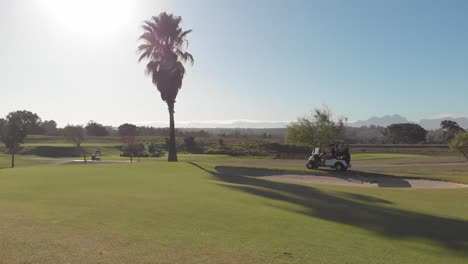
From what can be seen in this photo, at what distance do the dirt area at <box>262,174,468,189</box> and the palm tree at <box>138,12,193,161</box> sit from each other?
13.8 m

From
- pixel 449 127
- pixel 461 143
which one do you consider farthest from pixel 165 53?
pixel 449 127

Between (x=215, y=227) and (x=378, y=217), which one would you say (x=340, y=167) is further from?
(x=215, y=227)

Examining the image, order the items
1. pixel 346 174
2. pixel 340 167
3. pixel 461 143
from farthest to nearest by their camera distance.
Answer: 1. pixel 461 143
2. pixel 340 167
3. pixel 346 174

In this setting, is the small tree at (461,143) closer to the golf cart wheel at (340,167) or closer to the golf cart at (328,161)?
the golf cart at (328,161)

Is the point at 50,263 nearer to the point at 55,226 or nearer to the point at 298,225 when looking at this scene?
the point at 55,226

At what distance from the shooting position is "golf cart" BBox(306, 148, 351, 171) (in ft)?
109

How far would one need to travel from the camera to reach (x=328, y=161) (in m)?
33.9

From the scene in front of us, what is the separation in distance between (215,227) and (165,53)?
32.3 metres

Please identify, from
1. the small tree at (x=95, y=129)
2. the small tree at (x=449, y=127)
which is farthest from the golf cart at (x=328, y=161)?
the small tree at (x=95, y=129)

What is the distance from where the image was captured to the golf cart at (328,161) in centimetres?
3328

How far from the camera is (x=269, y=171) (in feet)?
110

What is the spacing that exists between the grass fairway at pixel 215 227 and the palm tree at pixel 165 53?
2273 centimetres

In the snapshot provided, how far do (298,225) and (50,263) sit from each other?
6.15 metres

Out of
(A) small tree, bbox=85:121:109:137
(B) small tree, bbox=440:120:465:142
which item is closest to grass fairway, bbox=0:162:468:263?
(B) small tree, bbox=440:120:465:142
